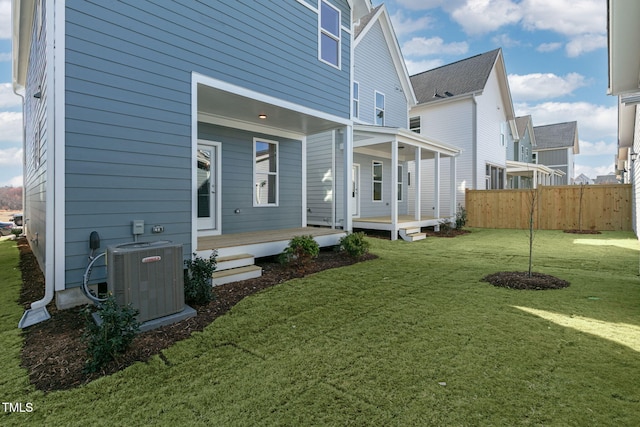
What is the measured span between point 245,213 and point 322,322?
471 centimetres

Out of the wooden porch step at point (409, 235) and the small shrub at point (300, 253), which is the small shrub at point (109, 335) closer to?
the small shrub at point (300, 253)

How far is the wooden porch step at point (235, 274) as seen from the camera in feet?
15.9

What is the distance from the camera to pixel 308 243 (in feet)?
19.4

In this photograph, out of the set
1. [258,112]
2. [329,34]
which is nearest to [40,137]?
[258,112]

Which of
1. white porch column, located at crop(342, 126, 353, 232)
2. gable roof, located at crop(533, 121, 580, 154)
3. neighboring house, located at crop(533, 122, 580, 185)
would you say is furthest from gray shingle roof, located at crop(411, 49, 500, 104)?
gable roof, located at crop(533, 121, 580, 154)

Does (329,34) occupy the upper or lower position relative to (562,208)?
upper

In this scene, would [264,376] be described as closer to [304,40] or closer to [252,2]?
[252,2]

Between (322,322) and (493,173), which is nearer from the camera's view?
(322,322)

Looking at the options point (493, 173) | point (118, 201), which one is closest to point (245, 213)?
point (118, 201)

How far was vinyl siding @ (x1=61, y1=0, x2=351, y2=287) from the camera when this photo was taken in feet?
12.6

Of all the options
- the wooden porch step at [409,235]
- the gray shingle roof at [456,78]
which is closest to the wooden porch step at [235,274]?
the wooden porch step at [409,235]

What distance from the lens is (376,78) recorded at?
12883 mm

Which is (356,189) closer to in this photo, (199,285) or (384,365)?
(199,285)

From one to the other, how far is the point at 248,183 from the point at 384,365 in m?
5.96
